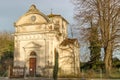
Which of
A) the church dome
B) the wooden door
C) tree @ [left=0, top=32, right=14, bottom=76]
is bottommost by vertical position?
the wooden door

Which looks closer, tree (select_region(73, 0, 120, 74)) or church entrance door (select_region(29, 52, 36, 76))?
tree (select_region(73, 0, 120, 74))

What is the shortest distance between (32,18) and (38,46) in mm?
4661

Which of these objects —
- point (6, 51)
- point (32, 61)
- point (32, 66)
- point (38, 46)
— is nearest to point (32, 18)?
point (38, 46)

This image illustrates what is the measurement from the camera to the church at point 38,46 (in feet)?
134

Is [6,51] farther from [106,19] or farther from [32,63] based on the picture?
[106,19]

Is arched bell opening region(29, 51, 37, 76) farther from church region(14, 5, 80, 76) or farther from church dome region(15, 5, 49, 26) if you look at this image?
church dome region(15, 5, 49, 26)

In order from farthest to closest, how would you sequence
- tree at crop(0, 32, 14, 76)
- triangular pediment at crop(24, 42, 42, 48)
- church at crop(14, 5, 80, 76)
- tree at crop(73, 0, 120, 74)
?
tree at crop(0, 32, 14, 76)
triangular pediment at crop(24, 42, 42, 48)
church at crop(14, 5, 80, 76)
tree at crop(73, 0, 120, 74)

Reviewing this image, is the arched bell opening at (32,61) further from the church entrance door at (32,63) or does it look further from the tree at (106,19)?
the tree at (106,19)

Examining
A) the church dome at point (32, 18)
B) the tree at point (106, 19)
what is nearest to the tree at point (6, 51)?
the church dome at point (32, 18)

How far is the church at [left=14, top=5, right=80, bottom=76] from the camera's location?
40844 millimetres

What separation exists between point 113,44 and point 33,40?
49.6ft

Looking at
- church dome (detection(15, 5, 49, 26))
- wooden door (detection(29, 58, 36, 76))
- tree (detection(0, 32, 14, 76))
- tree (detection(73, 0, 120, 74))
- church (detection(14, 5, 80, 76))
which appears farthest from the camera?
tree (detection(0, 32, 14, 76))

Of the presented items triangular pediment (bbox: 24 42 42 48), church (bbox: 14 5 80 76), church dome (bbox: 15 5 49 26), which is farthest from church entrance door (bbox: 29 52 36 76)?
church dome (bbox: 15 5 49 26)

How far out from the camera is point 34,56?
41969mm
